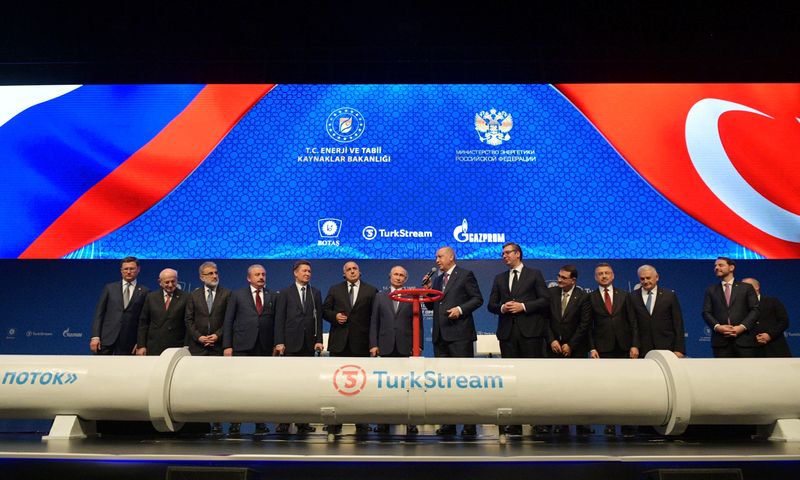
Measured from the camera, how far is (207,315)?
6.18 metres

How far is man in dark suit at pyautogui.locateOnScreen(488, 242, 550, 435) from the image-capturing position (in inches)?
235

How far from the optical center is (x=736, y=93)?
815cm

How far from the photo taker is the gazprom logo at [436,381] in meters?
3.91

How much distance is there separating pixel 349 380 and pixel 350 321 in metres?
2.37

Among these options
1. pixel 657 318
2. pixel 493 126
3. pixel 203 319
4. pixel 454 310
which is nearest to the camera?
pixel 454 310

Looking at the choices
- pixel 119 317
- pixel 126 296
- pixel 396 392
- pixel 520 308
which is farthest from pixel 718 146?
pixel 119 317

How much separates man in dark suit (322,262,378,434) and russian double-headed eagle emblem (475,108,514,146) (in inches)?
117

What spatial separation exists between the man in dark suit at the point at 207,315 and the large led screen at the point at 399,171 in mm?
1666

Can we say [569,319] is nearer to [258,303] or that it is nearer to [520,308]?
[520,308]

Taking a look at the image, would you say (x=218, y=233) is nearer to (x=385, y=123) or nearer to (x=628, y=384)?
(x=385, y=123)

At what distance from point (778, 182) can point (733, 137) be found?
2.62 feet

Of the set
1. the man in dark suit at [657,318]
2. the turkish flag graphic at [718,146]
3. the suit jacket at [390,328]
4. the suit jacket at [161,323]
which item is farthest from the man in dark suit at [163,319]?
the turkish flag graphic at [718,146]
